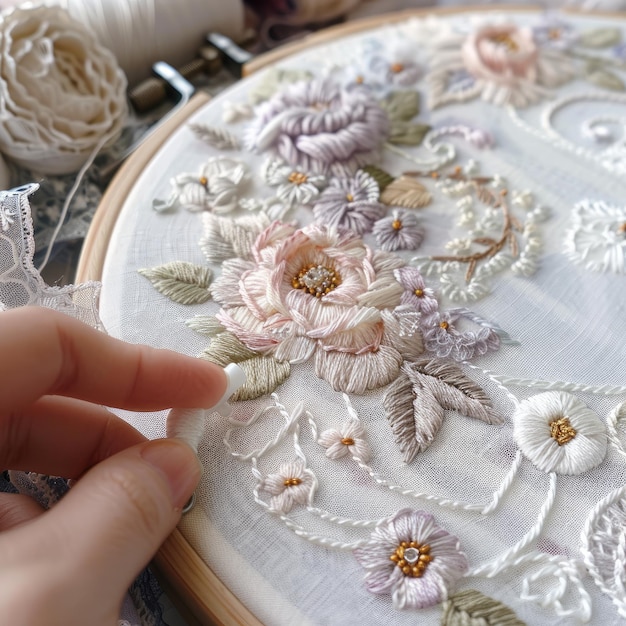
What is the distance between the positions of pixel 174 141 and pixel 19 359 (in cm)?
45

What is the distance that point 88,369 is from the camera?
20.9 inches

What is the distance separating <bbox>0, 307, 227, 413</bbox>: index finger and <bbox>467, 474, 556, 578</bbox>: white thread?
26 centimetres

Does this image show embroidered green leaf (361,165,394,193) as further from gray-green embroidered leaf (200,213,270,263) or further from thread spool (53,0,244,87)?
thread spool (53,0,244,87)

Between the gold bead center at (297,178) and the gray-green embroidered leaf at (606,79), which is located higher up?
the gold bead center at (297,178)

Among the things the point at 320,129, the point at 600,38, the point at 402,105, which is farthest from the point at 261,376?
the point at 600,38

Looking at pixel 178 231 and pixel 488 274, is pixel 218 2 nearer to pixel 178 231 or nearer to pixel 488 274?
pixel 178 231

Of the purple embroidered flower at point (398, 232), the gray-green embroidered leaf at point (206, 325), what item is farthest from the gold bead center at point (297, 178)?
the gray-green embroidered leaf at point (206, 325)

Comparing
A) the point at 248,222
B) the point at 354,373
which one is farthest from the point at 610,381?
the point at 248,222

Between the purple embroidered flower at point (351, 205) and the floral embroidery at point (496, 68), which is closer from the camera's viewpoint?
the purple embroidered flower at point (351, 205)

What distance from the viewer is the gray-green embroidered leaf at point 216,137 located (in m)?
0.85

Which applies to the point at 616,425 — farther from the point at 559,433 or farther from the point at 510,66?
the point at 510,66

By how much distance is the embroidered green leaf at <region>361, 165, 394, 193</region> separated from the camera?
81cm

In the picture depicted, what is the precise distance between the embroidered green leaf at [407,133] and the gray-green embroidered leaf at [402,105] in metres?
0.01

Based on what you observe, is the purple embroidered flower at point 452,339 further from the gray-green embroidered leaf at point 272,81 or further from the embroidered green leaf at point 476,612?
the gray-green embroidered leaf at point 272,81
